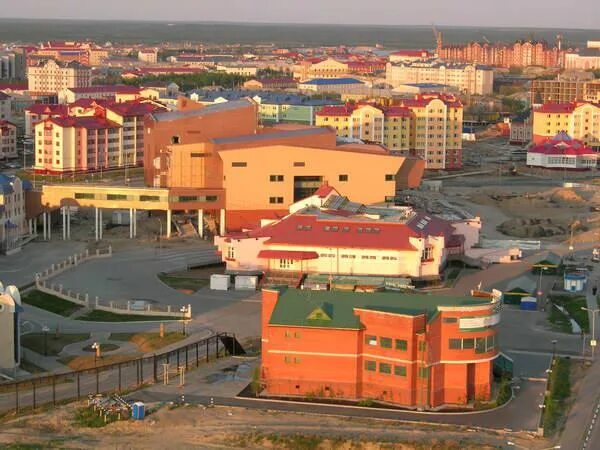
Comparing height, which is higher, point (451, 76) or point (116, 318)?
point (451, 76)

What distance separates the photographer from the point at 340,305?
63.9ft

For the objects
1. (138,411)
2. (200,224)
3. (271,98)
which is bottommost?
(200,224)

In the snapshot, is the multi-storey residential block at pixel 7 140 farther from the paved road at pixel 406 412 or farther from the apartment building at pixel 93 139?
the paved road at pixel 406 412

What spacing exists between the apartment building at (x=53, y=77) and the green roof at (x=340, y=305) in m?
56.9

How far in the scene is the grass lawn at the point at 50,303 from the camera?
25.4 m

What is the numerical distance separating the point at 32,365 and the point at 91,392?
2.11 metres

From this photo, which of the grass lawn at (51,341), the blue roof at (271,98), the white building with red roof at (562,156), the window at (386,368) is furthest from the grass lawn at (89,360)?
the blue roof at (271,98)

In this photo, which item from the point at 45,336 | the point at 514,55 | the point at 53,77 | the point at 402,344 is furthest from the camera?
the point at 514,55

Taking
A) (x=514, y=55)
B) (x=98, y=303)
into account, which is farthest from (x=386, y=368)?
(x=514, y=55)

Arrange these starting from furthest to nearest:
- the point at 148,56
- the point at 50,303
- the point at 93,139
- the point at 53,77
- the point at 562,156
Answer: the point at 148,56, the point at 53,77, the point at 562,156, the point at 93,139, the point at 50,303

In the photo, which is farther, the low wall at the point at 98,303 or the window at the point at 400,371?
the low wall at the point at 98,303

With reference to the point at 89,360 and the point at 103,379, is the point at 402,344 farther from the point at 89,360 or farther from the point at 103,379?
the point at 89,360

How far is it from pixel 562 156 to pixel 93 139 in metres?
16.9

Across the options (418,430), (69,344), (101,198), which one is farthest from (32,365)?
(101,198)
